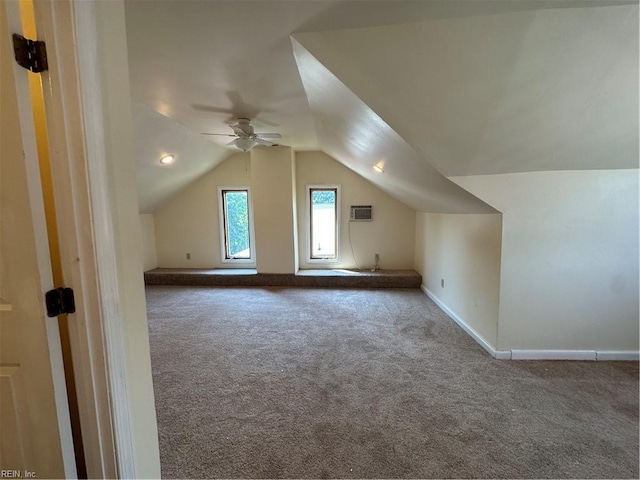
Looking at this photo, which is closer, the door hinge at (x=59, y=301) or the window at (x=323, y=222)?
the door hinge at (x=59, y=301)

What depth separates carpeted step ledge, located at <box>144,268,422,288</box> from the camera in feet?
15.3

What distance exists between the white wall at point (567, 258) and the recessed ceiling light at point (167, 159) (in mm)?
3832

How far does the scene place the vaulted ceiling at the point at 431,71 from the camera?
1.40 metres

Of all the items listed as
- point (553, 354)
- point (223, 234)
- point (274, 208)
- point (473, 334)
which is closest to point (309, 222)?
point (274, 208)

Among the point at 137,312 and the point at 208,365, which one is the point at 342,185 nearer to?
the point at 208,365

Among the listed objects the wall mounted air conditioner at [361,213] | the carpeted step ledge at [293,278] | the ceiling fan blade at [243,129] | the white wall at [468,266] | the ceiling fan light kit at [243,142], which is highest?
the ceiling fan blade at [243,129]

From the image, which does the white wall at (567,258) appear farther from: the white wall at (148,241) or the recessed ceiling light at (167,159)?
the white wall at (148,241)

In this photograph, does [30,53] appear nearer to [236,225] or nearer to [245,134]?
[245,134]

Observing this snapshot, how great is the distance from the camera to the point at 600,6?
51.7 inches

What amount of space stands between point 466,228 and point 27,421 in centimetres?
344

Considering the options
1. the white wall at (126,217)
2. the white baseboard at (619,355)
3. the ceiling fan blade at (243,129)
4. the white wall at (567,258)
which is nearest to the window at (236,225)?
the ceiling fan blade at (243,129)

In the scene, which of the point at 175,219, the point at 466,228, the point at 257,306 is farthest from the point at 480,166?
the point at 175,219

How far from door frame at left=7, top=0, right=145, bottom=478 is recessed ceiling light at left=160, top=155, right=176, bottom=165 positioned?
11.7ft

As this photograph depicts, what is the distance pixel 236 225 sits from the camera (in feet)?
18.2
